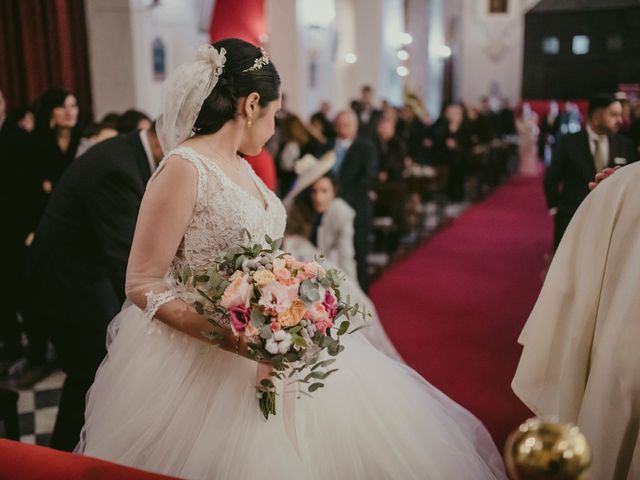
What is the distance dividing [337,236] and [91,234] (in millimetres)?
2070

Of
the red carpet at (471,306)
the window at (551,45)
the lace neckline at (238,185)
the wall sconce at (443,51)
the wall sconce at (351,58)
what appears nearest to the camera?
the lace neckline at (238,185)

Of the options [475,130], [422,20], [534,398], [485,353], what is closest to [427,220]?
[475,130]

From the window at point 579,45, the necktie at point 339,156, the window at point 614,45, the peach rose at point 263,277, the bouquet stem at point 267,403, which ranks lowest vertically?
the bouquet stem at point 267,403

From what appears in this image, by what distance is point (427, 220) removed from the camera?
9.60 m

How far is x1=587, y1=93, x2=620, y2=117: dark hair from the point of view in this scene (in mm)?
4191

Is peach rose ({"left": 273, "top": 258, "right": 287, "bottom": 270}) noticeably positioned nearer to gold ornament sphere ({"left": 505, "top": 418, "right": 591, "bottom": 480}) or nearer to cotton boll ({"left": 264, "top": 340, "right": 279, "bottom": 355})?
cotton boll ({"left": 264, "top": 340, "right": 279, "bottom": 355})

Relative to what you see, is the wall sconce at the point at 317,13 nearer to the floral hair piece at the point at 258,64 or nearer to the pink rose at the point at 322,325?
the floral hair piece at the point at 258,64

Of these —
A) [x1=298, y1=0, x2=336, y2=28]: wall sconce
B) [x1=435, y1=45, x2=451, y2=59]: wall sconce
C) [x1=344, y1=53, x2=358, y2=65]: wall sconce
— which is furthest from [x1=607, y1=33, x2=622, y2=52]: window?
[x1=298, y1=0, x2=336, y2=28]: wall sconce

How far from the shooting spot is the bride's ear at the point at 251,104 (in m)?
1.85

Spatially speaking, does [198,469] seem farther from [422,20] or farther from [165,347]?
[422,20]

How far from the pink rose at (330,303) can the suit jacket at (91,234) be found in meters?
1.13

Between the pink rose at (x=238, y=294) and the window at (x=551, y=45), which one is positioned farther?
the window at (x=551, y=45)

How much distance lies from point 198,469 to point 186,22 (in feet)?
27.3

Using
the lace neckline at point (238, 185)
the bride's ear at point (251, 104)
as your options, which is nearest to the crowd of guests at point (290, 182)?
the lace neckline at point (238, 185)
